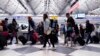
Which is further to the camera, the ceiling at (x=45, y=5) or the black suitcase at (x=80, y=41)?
the ceiling at (x=45, y=5)

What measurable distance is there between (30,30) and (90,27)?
340cm

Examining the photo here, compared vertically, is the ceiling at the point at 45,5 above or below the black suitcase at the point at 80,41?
above

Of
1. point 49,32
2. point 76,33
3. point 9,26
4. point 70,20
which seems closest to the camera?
point 49,32

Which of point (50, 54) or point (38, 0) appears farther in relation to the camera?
point (38, 0)

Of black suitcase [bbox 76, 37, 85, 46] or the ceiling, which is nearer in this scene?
black suitcase [bbox 76, 37, 85, 46]

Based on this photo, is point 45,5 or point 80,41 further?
point 45,5

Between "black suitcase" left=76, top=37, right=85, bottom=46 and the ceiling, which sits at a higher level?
the ceiling

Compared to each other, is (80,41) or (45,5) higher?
(45,5)

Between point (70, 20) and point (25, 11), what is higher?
point (25, 11)

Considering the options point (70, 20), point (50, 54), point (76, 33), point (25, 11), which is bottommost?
point (50, 54)

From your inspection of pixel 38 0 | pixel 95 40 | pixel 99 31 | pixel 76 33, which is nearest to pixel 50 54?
pixel 76 33

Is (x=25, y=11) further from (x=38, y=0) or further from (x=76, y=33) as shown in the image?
(x=76, y=33)

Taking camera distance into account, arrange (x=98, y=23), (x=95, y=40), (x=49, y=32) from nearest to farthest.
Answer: (x=49, y=32)
(x=95, y=40)
(x=98, y=23)

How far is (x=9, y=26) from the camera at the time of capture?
1119cm
